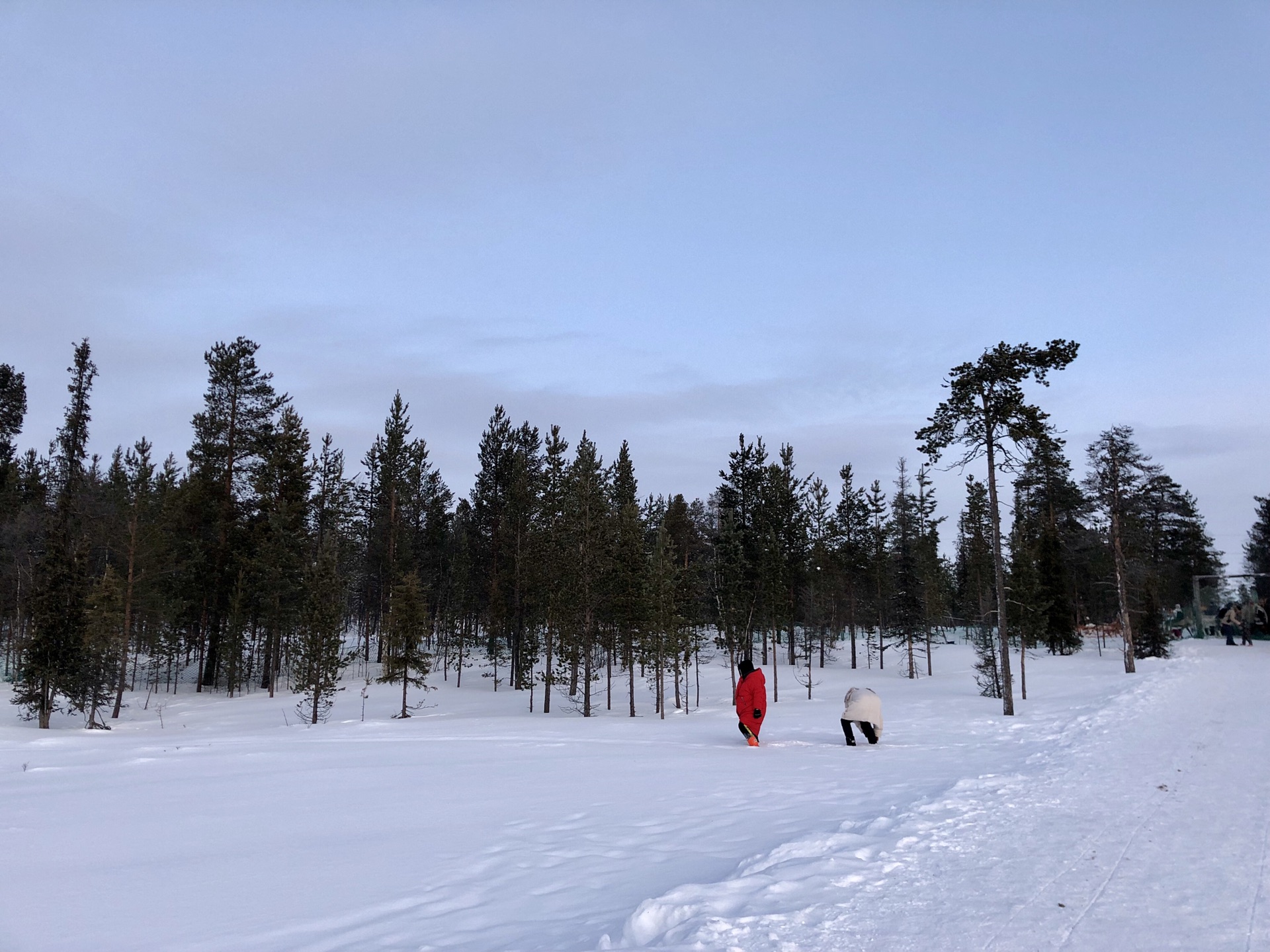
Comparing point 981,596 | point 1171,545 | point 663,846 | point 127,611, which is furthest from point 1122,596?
point 127,611

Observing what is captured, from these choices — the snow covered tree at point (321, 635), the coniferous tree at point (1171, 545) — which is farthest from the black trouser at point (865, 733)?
the coniferous tree at point (1171, 545)

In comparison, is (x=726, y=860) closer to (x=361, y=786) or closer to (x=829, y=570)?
(x=361, y=786)

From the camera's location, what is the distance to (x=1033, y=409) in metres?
22.2

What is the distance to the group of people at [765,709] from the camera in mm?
15047

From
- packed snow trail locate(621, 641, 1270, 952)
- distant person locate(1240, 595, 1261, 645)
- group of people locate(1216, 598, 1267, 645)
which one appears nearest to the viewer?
packed snow trail locate(621, 641, 1270, 952)

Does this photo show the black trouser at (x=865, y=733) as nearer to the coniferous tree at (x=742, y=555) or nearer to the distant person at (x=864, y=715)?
the distant person at (x=864, y=715)

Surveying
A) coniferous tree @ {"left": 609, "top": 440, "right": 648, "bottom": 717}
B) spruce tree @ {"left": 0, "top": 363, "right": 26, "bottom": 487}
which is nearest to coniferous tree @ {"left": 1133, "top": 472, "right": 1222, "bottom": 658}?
coniferous tree @ {"left": 609, "top": 440, "right": 648, "bottom": 717}

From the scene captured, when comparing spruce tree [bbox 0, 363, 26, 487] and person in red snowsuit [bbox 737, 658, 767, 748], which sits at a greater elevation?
spruce tree [bbox 0, 363, 26, 487]

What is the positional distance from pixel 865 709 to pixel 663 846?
9.42m

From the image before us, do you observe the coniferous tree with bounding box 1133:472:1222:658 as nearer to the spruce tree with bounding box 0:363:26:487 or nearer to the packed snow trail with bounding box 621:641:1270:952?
the packed snow trail with bounding box 621:641:1270:952

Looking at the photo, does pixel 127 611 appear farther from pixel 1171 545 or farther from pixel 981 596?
pixel 1171 545

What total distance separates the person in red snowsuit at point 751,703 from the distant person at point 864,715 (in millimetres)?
1738

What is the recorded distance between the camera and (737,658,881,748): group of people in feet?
49.4

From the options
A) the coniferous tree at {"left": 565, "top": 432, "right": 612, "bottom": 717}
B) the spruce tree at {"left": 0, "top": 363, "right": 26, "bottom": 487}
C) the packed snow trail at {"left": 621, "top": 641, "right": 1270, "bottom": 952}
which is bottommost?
the packed snow trail at {"left": 621, "top": 641, "right": 1270, "bottom": 952}
